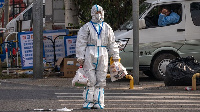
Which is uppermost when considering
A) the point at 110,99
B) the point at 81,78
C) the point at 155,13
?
the point at 155,13

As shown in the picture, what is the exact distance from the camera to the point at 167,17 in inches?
745

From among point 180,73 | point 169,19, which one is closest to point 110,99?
point 180,73

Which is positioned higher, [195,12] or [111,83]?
[195,12]

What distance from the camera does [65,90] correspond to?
16422 mm

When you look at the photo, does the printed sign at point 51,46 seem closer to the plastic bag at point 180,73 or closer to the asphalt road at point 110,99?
the asphalt road at point 110,99

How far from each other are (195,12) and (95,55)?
764 cm

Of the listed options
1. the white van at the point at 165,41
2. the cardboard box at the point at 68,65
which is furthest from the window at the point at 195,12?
the cardboard box at the point at 68,65

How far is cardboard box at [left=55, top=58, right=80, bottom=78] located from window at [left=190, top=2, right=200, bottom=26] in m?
3.58

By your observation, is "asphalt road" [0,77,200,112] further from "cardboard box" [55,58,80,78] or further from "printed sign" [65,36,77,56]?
"printed sign" [65,36,77,56]

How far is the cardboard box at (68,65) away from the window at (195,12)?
3584 mm

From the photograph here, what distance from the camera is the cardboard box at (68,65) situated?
20.3 metres

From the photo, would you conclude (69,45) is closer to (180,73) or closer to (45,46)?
(45,46)

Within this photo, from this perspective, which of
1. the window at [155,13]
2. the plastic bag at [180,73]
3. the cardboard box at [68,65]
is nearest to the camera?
the plastic bag at [180,73]

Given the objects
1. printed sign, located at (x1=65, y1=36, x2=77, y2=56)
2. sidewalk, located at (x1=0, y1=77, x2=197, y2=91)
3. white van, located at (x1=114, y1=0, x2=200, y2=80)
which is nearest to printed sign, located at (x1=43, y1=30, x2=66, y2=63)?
printed sign, located at (x1=65, y1=36, x2=77, y2=56)
